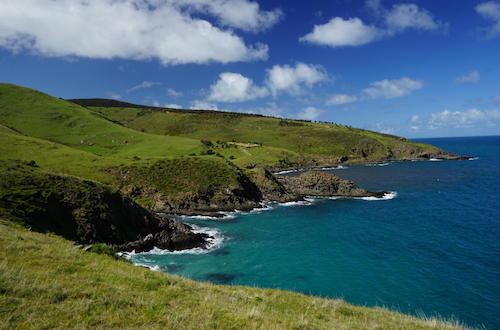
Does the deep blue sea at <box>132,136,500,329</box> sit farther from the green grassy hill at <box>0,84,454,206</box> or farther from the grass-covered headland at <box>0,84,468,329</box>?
the green grassy hill at <box>0,84,454,206</box>

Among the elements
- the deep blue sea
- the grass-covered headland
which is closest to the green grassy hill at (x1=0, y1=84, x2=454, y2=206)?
the grass-covered headland

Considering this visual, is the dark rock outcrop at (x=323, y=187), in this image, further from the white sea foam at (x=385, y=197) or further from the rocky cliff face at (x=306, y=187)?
the white sea foam at (x=385, y=197)

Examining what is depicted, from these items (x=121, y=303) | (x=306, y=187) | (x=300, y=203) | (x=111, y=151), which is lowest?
(x=300, y=203)

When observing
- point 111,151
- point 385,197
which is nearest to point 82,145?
point 111,151

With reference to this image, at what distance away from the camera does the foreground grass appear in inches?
407

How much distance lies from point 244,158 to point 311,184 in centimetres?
6620

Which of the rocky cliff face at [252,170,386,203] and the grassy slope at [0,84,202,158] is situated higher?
the grassy slope at [0,84,202,158]

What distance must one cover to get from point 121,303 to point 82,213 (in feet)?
126

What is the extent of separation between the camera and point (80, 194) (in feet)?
153

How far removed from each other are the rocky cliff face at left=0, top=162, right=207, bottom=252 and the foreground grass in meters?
25.0

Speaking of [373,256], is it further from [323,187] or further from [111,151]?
[111,151]

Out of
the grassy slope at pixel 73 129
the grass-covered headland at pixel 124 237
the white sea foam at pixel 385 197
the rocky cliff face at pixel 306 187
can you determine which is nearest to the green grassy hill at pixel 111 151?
the grassy slope at pixel 73 129

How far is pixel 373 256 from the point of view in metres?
46.9

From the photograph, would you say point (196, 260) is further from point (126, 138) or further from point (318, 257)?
point (126, 138)
